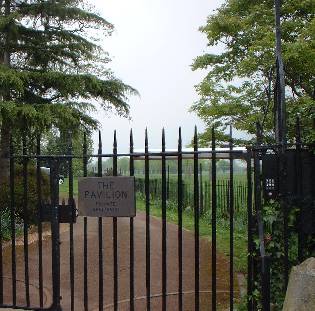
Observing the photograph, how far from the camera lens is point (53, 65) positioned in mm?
13109

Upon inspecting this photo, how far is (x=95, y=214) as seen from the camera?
4.65 metres

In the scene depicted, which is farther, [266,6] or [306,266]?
[266,6]

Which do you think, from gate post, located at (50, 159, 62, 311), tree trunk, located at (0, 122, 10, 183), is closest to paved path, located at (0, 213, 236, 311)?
gate post, located at (50, 159, 62, 311)

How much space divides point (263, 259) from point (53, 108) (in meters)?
8.72

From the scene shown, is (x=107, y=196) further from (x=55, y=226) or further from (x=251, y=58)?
(x=251, y=58)

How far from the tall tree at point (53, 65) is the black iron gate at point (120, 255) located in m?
2.38

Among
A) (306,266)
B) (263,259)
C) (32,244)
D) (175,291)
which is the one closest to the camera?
(306,266)

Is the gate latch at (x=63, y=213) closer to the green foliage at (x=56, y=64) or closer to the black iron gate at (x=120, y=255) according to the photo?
the black iron gate at (x=120, y=255)

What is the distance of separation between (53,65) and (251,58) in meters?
6.09

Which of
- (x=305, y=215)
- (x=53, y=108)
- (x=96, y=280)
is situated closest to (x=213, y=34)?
(x=53, y=108)

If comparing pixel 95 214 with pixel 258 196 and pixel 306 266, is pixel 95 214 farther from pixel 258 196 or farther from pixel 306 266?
pixel 306 266

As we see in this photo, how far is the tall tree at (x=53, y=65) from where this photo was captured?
11.6m

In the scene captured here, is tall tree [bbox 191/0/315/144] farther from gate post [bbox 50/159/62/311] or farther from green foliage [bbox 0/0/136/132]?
gate post [bbox 50/159/62/311]

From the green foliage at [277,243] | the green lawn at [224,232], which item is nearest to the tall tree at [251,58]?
the green lawn at [224,232]
